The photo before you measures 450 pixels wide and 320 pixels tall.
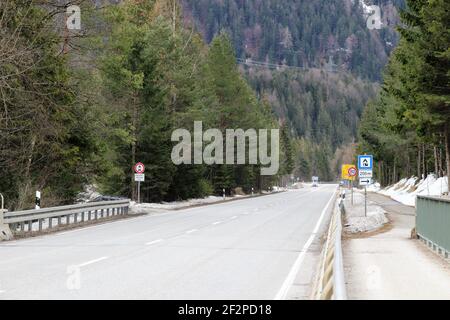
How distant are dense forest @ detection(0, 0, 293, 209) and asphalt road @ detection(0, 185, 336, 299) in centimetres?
515

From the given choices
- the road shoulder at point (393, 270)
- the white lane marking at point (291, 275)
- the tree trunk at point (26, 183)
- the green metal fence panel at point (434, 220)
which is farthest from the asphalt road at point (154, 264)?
the tree trunk at point (26, 183)

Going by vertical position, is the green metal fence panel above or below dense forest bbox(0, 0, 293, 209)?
below

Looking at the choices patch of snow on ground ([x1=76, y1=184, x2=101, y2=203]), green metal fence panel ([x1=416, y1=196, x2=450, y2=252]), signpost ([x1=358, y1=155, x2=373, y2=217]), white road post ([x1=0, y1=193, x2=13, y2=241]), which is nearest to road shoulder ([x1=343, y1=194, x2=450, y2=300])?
green metal fence panel ([x1=416, y1=196, x2=450, y2=252])

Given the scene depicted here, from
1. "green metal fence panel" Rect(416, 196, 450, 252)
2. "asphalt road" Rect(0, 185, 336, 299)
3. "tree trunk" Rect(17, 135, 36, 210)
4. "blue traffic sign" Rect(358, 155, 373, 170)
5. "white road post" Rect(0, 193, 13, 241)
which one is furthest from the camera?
"blue traffic sign" Rect(358, 155, 373, 170)

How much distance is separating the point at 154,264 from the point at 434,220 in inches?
288

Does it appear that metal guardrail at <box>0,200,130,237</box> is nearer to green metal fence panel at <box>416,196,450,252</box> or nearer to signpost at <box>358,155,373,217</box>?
signpost at <box>358,155,373,217</box>

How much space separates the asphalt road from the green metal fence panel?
3194 millimetres

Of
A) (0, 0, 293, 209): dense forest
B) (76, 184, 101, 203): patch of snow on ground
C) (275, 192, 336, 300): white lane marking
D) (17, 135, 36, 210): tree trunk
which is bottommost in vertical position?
(275, 192, 336, 300): white lane marking

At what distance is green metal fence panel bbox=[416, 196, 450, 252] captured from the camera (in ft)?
48.0

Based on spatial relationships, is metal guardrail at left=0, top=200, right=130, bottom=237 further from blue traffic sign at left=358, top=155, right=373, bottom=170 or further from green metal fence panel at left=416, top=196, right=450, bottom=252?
green metal fence panel at left=416, top=196, right=450, bottom=252

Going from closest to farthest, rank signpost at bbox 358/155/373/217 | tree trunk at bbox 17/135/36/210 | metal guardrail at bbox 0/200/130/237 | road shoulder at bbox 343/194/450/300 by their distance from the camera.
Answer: road shoulder at bbox 343/194/450/300, metal guardrail at bbox 0/200/130/237, tree trunk at bbox 17/135/36/210, signpost at bbox 358/155/373/217

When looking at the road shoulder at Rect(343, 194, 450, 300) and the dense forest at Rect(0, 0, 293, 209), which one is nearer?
the road shoulder at Rect(343, 194, 450, 300)

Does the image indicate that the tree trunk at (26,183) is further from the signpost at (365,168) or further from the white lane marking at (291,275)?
the signpost at (365,168)
